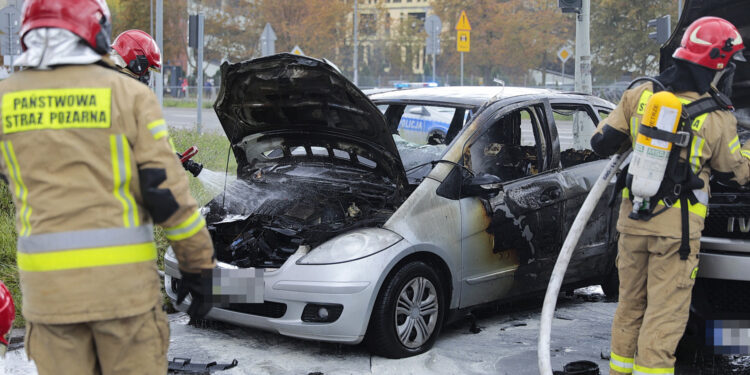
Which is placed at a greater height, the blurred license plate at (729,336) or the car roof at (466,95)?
the car roof at (466,95)

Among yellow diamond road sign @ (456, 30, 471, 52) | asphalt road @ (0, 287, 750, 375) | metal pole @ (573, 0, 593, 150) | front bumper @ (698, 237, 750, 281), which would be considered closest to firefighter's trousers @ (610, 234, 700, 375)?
front bumper @ (698, 237, 750, 281)

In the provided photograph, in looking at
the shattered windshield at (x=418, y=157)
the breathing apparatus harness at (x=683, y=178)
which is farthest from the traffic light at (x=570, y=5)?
the breathing apparatus harness at (x=683, y=178)

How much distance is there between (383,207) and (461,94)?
1187mm

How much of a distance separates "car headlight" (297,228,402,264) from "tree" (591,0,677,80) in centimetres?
3027

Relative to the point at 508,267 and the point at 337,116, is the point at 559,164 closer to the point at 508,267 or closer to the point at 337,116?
the point at 508,267

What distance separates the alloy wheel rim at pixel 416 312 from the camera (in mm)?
5043

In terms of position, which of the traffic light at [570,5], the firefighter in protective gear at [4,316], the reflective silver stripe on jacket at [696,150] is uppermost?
the traffic light at [570,5]

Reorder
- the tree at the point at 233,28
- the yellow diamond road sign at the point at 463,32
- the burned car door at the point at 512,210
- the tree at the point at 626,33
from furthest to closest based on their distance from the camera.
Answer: the tree at the point at 233,28 < the tree at the point at 626,33 < the yellow diamond road sign at the point at 463,32 < the burned car door at the point at 512,210

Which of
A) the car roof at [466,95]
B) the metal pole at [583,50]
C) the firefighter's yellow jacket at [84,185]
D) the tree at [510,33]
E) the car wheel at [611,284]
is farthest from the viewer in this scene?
the tree at [510,33]

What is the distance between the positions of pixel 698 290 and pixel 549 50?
39.0 m

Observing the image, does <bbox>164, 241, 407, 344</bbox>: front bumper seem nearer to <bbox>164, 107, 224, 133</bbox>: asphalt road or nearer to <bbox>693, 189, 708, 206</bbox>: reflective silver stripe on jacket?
<bbox>693, 189, 708, 206</bbox>: reflective silver stripe on jacket

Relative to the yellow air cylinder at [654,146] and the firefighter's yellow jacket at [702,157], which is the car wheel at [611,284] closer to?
the firefighter's yellow jacket at [702,157]

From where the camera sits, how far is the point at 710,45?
154 inches

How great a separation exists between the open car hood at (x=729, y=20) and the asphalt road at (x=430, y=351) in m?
1.64
